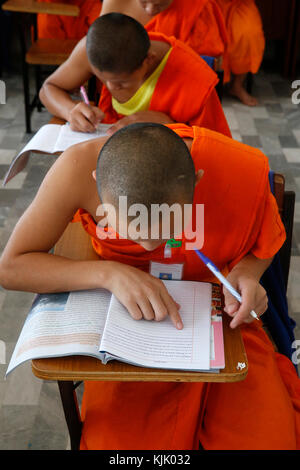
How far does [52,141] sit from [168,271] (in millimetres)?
732

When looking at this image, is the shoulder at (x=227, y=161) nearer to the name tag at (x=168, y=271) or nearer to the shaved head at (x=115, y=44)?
the name tag at (x=168, y=271)

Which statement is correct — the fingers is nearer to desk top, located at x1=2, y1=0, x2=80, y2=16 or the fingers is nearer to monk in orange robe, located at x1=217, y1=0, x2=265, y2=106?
desk top, located at x1=2, y1=0, x2=80, y2=16

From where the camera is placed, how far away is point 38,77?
13.3 feet

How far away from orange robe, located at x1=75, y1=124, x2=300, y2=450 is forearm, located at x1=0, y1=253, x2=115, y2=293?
6.8 inches

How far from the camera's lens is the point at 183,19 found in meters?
2.79

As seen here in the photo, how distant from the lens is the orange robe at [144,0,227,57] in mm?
2674

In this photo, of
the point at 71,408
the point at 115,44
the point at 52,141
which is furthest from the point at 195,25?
the point at 71,408

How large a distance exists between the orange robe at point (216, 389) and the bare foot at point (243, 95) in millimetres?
3114

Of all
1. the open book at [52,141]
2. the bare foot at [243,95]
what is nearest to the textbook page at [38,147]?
the open book at [52,141]

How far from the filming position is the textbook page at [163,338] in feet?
3.66

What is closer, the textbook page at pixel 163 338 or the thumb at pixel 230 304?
the textbook page at pixel 163 338
